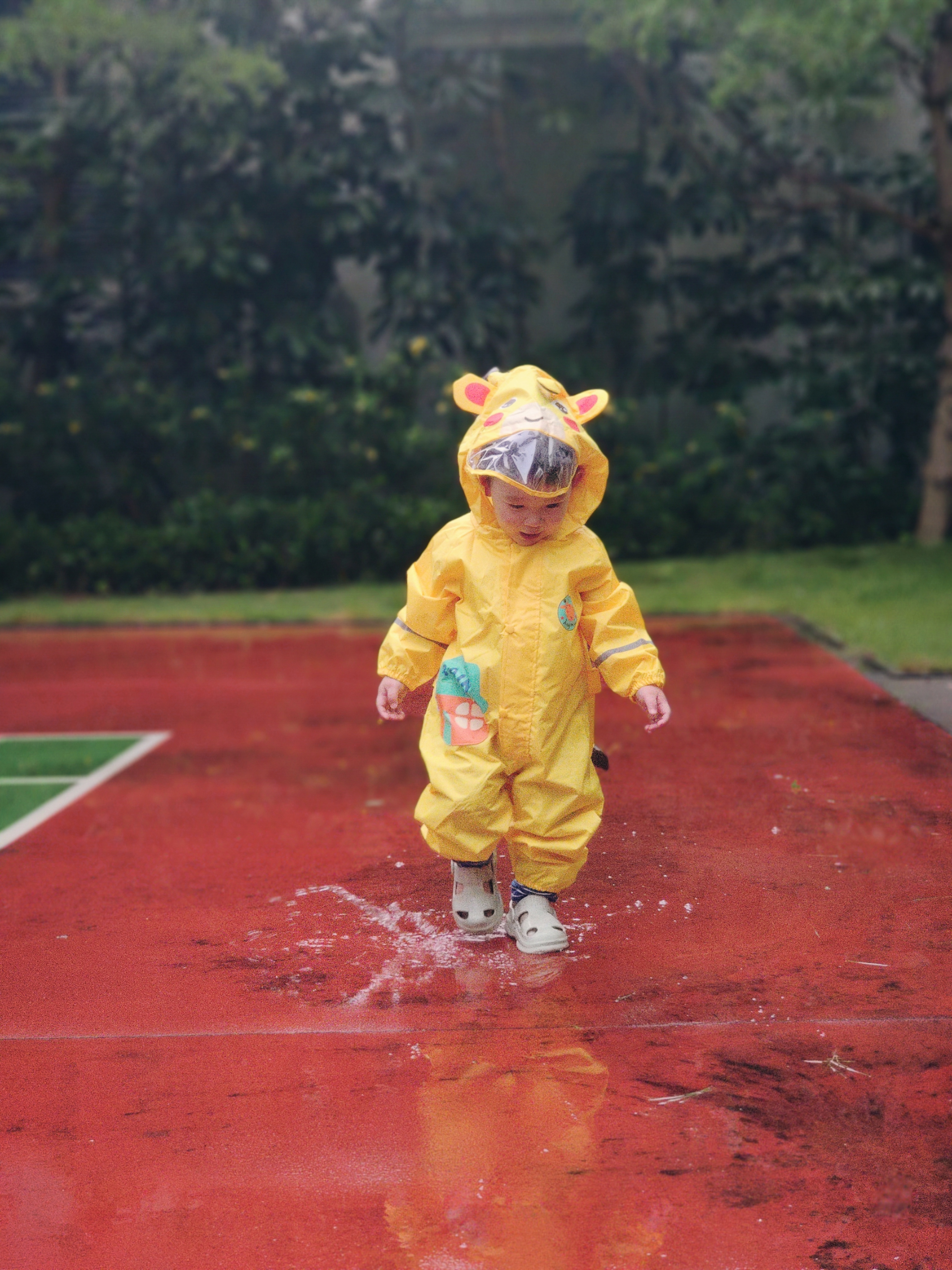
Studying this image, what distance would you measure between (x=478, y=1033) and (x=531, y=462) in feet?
4.92

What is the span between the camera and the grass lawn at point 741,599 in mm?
9914

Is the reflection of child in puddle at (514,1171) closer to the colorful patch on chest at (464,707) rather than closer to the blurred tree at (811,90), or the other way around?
the colorful patch on chest at (464,707)

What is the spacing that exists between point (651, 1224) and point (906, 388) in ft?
42.7

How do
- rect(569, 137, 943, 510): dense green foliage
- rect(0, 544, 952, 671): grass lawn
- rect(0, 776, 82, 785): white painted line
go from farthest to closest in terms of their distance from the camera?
1. rect(569, 137, 943, 510): dense green foliage
2. rect(0, 544, 952, 671): grass lawn
3. rect(0, 776, 82, 785): white painted line

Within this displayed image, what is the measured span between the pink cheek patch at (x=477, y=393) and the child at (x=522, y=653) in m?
0.07

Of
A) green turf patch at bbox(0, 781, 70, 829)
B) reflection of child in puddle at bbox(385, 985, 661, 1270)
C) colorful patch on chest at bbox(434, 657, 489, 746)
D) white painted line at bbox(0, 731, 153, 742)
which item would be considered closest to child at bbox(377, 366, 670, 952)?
colorful patch on chest at bbox(434, 657, 489, 746)

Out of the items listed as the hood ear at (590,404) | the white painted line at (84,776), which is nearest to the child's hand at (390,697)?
the hood ear at (590,404)

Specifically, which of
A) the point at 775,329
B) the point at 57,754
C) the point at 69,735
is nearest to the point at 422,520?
the point at 775,329

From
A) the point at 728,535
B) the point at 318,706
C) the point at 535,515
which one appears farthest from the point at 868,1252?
the point at 728,535

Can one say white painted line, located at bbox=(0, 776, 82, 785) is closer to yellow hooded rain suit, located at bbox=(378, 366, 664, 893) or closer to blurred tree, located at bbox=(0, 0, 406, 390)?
yellow hooded rain suit, located at bbox=(378, 366, 664, 893)

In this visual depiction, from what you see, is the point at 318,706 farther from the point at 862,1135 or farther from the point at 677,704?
the point at 862,1135

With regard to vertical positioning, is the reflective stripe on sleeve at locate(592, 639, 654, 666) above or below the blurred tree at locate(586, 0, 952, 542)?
below

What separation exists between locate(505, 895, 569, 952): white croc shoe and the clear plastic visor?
1207mm

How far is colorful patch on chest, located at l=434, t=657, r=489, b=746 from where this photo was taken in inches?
154
